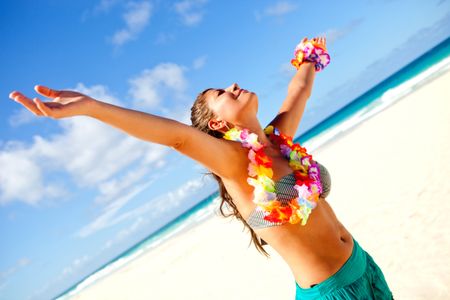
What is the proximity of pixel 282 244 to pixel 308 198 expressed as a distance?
0.29 meters

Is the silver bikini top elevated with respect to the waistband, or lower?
elevated

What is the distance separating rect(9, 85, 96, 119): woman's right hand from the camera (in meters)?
1.48

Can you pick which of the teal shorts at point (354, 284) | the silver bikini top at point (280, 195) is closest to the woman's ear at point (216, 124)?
the silver bikini top at point (280, 195)

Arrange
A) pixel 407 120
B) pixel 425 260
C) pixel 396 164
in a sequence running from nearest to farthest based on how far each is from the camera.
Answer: pixel 425 260 → pixel 396 164 → pixel 407 120

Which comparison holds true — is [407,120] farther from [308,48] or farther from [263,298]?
[308,48]

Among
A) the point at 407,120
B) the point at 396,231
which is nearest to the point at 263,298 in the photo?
the point at 396,231

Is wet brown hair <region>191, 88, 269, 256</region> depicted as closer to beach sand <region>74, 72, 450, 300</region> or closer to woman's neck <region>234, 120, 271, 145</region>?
woman's neck <region>234, 120, 271, 145</region>

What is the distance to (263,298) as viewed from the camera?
18.3 ft

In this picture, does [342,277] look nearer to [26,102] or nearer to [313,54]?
[26,102]

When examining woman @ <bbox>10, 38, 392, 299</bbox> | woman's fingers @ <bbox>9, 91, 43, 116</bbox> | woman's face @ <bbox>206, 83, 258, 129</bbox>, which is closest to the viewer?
woman's fingers @ <bbox>9, 91, 43, 116</bbox>

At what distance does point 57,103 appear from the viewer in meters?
1.55

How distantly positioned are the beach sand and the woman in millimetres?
2134

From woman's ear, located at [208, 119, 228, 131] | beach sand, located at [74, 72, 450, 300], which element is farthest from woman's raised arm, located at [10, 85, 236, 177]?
beach sand, located at [74, 72, 450, 300]

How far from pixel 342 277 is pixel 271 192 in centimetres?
60
